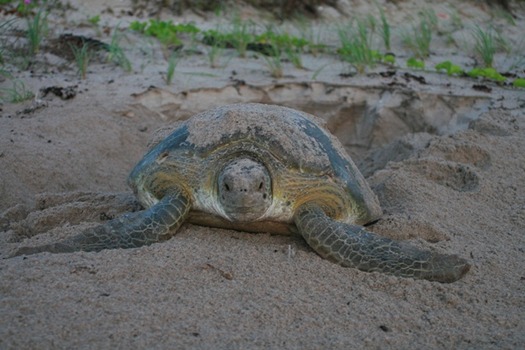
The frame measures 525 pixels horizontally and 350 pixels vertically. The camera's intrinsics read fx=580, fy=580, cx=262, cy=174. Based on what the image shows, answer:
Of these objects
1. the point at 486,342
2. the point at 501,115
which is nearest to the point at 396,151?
the point at 501,115

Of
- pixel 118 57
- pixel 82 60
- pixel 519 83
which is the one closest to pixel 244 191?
pixel 82 60

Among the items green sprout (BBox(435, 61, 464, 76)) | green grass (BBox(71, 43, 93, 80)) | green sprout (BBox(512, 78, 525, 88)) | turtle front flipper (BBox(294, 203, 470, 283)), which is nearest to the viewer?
turtle front flipper (BBox(294, 203, 470, 283))

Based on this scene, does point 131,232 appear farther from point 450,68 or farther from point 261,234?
point 450,68

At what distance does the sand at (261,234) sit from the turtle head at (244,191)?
170 millimetres

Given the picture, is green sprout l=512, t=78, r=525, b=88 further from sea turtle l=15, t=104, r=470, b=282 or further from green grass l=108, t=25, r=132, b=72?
green grass l=108, t=25, r=132, b=72

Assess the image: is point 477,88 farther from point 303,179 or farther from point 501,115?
point 303,179

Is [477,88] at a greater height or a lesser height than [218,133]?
lesser

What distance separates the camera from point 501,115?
14.6 ft

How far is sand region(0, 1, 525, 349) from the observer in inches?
76.5

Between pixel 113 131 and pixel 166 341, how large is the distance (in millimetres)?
2992

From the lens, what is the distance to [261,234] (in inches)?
109

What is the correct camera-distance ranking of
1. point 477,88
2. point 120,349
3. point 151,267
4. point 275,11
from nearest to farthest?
point 120,349, point 151,267, point 477,88, point 275,11

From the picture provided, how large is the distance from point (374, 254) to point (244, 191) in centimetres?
61

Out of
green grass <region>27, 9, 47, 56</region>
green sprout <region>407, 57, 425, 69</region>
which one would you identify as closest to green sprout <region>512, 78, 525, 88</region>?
green sprout <region>407, 57, 425, 69</region>
